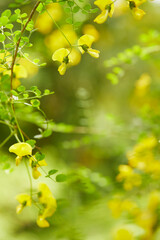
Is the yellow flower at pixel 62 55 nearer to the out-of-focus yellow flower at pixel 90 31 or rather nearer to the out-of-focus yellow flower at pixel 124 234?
the out-of-focus yellow flower at pixel 124 234

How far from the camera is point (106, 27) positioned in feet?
5.44

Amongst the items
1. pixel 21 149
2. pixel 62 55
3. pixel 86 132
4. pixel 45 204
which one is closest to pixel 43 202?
pixel 45 204

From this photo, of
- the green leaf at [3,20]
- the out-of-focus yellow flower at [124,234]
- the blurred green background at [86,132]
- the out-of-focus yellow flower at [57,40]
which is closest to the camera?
the green leaf at [3,20]

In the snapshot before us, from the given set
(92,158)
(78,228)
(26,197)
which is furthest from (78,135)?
(26,197)

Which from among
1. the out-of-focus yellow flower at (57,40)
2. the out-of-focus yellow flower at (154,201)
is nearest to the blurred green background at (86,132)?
the out-of-focus yellow flower at (57,40)

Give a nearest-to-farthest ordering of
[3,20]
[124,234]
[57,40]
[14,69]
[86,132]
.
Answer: [3,20] < [14,69] < [124,234] < [86,132] < [57,40]

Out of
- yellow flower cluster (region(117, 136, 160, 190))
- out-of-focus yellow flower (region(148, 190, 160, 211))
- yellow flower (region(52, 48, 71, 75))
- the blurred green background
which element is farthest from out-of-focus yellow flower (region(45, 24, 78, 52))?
yellow flower (region(52, 48, 71, 75))

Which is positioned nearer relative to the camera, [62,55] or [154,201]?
[62,55]

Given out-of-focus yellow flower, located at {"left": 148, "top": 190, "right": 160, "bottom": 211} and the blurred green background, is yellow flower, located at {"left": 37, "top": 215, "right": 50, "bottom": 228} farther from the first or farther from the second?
out-of-focus yellow flower, located at {"left": 148, "top": 190, "right": 160, "bottom": 211}

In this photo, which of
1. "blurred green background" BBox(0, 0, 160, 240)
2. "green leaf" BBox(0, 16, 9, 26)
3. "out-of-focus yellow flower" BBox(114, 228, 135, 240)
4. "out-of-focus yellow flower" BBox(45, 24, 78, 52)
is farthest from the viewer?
"out-of-focus yellow flower" BBox(45, 24, 78, 52)

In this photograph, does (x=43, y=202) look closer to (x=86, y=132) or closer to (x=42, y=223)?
(x=42, y=223)

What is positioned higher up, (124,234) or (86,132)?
(86,132)

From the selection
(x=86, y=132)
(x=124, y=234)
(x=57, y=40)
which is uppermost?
(x=57, y=40)

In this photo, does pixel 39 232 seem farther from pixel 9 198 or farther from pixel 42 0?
pixel 42 0
